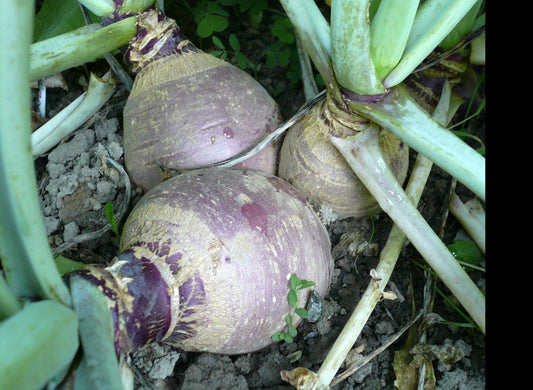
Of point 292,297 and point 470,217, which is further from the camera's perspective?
point 470,217

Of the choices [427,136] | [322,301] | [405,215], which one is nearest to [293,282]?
[322,301]

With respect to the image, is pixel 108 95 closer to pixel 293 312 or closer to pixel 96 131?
pixel 96 131

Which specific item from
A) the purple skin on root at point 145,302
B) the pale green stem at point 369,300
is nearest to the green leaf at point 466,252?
the pale green stem at point 369,300

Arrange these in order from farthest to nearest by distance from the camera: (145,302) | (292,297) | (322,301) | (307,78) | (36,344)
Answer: (307,78)
(322,301)
(292,297)
(145,302)
(36,344)

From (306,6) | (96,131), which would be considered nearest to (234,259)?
(306,6)

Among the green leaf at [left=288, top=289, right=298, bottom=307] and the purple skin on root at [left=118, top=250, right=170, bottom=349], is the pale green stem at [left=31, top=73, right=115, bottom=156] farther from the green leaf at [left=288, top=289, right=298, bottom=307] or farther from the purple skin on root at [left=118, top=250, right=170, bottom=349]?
the green leaf at [left=288, top=289, right=298, bottom=307]

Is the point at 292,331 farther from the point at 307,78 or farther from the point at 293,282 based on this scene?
the point at 307,78

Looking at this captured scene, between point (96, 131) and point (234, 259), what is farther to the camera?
point (96, 131)
